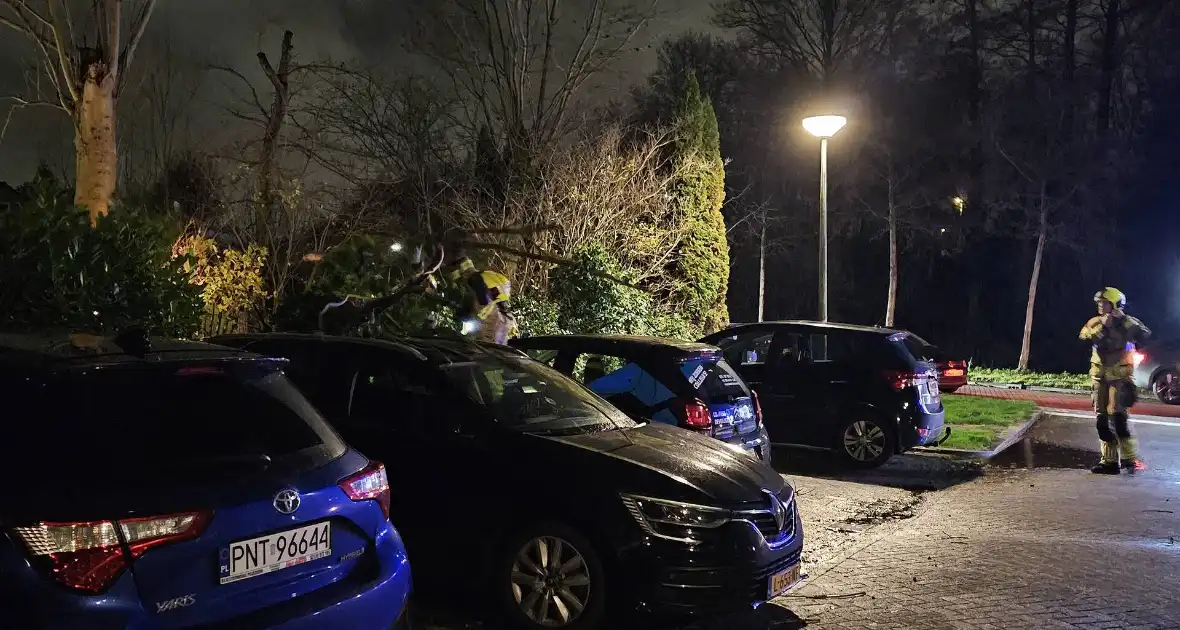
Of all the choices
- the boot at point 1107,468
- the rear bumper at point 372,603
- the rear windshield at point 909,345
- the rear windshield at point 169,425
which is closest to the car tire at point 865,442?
the rear windshield at point 909,345

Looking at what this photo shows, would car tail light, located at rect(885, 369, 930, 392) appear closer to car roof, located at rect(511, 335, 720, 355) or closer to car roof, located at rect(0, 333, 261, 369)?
car roof, located at rect(511, 335, 720, 355)

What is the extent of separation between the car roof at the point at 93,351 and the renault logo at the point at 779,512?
9.05 ft

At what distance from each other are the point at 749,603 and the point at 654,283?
12.5 m

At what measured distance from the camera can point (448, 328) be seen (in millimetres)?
10461

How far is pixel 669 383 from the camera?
6.94 m

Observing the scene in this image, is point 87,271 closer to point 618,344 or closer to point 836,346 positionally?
point 618,344

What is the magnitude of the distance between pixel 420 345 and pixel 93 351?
255cm

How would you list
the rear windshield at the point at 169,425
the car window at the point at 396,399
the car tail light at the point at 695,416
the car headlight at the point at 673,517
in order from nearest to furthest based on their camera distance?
the rear windshield at the point at 169,425, the car headlight at the point at 673,517, the car window at the point at 396,399, the car tail light at the point at 695,416

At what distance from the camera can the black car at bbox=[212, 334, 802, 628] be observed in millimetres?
4355

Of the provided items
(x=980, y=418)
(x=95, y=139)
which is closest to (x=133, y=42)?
(x=95, y=139)

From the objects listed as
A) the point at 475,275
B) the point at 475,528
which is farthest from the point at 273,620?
the point at 475,275

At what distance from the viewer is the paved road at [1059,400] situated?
49.7 ft

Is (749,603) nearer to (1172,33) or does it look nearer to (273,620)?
(273,620)

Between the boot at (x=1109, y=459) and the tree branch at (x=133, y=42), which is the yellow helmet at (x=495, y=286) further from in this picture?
the boot at (x=1109, y=459)
